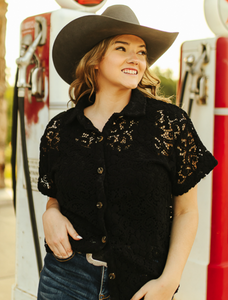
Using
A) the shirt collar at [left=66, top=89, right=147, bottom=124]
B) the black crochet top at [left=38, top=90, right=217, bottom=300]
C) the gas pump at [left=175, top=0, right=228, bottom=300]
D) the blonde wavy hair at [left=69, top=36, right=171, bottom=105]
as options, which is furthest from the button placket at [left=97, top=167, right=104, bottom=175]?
the gas pump at [left=175, top=0, right=228, bottom=300]

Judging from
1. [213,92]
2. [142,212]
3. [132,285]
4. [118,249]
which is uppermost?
[213,92]

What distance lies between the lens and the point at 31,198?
2.49 meters

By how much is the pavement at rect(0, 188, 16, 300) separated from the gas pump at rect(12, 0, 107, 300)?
0.63 metres

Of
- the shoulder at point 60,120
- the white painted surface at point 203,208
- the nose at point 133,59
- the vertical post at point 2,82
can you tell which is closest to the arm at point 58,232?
the shoulder at point 60,120

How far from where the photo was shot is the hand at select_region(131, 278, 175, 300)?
140cm

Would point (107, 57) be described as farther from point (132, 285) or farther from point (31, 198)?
point (31, 198)

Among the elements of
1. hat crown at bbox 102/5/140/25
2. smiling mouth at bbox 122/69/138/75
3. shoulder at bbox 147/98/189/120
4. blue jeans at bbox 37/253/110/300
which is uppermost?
hat crown at bbox 102/5/140/25

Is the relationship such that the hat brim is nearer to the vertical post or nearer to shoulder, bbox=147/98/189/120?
shoulder, bbox=147/98/189/120

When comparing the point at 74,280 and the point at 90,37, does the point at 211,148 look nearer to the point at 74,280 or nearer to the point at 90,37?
the point at 90,37

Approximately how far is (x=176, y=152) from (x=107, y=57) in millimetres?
545

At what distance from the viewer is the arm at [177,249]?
1406 mm

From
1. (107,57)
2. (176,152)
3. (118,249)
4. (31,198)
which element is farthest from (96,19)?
(31,198)

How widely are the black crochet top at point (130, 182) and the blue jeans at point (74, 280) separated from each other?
0.18 ft

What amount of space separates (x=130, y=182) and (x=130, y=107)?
1.06ft
